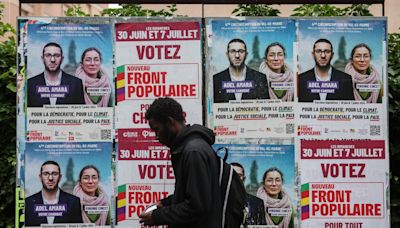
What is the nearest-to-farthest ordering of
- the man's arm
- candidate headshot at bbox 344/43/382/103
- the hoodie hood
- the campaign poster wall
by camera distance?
the man's arm < the hoodie hood < the campaign poster wall < candidate headshot at bbox 344/43/382/103

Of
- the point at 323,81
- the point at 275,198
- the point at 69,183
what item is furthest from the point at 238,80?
the point at 69,183

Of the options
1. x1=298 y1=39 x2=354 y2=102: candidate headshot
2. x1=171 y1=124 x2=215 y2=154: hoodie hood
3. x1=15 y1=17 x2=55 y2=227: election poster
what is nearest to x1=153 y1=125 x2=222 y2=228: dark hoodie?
x1=171 y1=124 x2=215 y2=154: hoodie hood

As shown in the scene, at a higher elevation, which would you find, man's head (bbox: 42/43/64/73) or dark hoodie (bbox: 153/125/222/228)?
man's head (bbox: 42/43/64/73)

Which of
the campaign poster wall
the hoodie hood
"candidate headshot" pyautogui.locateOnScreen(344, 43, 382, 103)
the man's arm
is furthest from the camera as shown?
"candidate headshot" pyautogui.locateOnScreen(344, 43, 382, 103)

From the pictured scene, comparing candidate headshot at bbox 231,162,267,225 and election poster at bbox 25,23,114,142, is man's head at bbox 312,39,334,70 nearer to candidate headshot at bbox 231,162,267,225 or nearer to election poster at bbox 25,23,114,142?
candidate headshot at bbox 231,162,267,225

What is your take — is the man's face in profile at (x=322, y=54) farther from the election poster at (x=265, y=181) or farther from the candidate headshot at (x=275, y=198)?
the candidate headshot at (x=275, y=198)

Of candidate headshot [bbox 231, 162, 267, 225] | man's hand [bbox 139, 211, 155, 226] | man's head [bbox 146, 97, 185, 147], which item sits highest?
man's head [bbox 146, 97, 185, 147]

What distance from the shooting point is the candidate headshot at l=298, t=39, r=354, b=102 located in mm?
4617

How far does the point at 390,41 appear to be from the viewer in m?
5.55

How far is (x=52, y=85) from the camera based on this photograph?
461 cm

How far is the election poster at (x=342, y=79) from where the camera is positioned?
461 centimetres

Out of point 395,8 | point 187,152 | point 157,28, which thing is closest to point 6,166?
point 157,28

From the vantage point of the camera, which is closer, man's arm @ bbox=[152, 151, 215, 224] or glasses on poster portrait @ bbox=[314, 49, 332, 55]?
man's arm @ bbox=[152, 151, 215, 224]

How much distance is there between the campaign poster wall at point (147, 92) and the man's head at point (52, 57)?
19.1 inches
